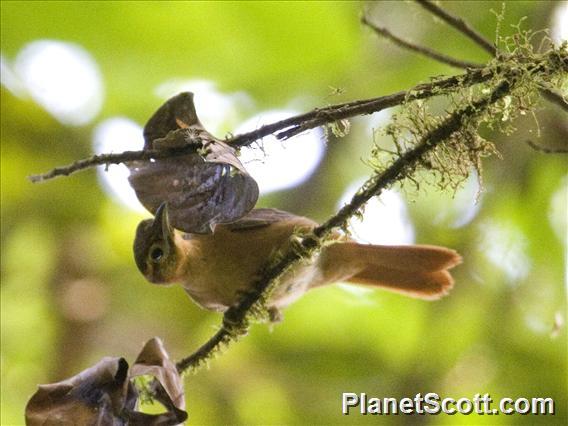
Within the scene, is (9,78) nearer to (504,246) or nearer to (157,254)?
(157,254)

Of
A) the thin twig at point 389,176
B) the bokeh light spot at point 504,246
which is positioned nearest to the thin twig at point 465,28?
the thin twig at point 389,176

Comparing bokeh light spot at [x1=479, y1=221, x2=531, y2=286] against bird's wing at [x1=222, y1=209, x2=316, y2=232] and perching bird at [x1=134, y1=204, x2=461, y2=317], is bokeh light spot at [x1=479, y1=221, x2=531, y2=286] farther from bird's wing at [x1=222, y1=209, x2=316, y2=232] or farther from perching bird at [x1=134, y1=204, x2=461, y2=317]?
bird's wing at [x1=222, y1=209, x2=316, y2=232]

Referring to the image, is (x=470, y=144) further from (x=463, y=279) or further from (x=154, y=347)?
(x=463, y=279)

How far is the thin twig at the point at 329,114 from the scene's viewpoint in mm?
1060

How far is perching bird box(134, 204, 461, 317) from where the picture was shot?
62.3 inches

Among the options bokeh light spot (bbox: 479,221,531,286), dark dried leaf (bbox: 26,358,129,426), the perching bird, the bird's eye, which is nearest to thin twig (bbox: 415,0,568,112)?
the perching bird

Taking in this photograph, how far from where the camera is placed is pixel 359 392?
2.93 meters

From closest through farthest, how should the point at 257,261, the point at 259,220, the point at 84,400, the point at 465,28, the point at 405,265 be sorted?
the point at 84,400
the point at 465,28
the point at 257,261
the point at 259,220
the point at 405,265

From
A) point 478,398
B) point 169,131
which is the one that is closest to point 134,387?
point 169,131

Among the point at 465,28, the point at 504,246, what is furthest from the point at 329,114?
the point at 504,246

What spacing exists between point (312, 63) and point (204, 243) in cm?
141

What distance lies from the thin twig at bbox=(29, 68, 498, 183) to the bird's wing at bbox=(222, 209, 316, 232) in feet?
1.97

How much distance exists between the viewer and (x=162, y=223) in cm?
128

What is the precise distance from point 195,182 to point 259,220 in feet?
1.99
